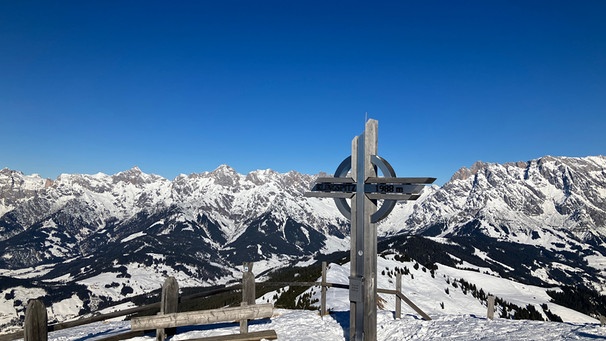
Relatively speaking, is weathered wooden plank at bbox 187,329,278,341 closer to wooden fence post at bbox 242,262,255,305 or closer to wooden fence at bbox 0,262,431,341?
wooden fence at bbox 0,262,431,341

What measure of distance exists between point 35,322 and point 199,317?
4572 millimetres

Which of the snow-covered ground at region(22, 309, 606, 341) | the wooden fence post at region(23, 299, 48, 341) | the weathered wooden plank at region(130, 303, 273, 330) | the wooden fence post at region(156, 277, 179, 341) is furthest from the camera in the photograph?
the snow-covered ground at region(22, 309, 606, 341)

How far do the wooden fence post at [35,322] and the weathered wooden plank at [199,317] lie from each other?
255 centimetres

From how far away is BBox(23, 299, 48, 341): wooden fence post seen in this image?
10.3 meters

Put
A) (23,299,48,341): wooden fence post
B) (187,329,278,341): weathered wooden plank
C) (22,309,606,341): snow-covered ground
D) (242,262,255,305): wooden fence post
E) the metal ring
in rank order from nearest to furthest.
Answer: (23,299,48,341): wooden fence post, (187,329,278,341): weathered wooden plank, the metal ring, (22,309,606,341): snow-covered ground, (242,262,255,305): wooden fence post

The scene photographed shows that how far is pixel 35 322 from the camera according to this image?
1035 centimetres

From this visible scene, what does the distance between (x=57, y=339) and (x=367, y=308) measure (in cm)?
1250

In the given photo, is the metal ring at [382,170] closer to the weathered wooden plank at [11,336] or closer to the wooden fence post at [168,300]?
the wooden fence post at [168,300]

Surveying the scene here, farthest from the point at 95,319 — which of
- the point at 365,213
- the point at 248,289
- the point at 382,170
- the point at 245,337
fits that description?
the point at 382,170

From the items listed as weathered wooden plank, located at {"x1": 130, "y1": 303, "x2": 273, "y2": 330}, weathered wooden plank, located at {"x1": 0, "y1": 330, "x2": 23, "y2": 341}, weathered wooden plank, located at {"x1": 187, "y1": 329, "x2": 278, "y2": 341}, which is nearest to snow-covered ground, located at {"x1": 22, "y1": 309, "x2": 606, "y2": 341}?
weathered wooden plank, located at {"x1": 187, "y1": 329, "x2": 278, "y2": 341}

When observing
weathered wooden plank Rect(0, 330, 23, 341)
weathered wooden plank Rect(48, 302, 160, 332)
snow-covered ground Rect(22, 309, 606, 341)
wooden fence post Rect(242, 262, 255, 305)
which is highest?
wooden fence post Rect(242, 262, 255, 305)

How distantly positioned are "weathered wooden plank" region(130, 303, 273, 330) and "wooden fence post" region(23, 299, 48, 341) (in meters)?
2.55

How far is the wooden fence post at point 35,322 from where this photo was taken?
10266mm

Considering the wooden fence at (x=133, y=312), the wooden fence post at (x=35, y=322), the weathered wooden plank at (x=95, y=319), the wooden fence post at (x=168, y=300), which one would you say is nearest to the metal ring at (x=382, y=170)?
the wooden fence at (x=133, y=312)
